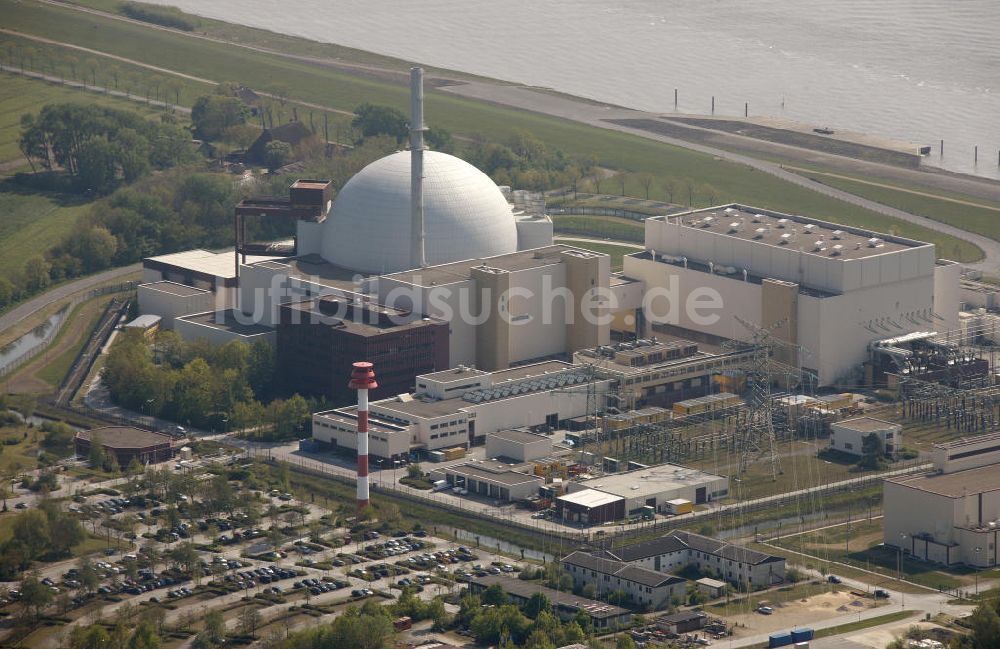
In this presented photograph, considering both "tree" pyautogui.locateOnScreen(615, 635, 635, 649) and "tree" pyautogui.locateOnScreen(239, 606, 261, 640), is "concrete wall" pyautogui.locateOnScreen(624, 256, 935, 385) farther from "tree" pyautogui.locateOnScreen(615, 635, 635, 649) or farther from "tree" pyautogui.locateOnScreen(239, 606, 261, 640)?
"tree" pyautogui.locateOnScreen(239, 606, 261, 640)

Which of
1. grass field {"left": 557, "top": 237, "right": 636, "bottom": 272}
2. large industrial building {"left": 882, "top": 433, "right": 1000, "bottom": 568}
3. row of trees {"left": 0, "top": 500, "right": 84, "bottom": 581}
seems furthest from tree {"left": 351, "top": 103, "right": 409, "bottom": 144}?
large industrial building {"left": 882, "top": 433, "right": 1000, "bottom": 568}

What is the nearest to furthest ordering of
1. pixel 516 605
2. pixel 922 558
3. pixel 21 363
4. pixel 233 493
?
1. pixel 516 605
2. pixel 922 558
3. pixel 233 493
4. pixel 21 363

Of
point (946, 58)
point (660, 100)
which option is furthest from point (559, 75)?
point (946, 58)

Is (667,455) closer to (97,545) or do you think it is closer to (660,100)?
(97,545)

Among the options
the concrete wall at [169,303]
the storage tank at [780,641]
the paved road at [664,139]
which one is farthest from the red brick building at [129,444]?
the paved road at [664,139]

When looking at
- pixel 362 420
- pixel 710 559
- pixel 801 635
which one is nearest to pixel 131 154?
pixel 362 420
